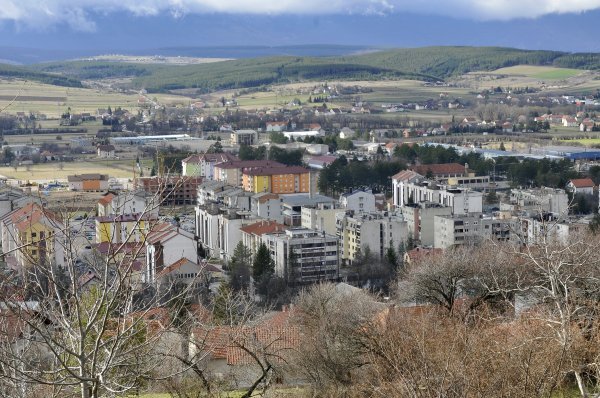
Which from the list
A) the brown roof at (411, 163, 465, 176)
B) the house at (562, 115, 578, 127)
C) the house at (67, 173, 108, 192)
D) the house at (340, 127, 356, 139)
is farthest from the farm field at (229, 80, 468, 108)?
the house at (67, 173, 108, 192)

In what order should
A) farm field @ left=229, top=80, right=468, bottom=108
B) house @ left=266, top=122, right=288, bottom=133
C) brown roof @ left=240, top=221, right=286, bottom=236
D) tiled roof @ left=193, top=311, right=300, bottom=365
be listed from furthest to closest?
farm field @ left=229, top=80, right=468, bottom=108, house @ left=266, top=122, right=288, bottom=133, brown roof @ left=240, top=221, right=286, bottom=236, tiled roof @ left=193, top=311, right=300, bottom=365

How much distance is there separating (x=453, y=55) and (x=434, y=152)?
4242cm

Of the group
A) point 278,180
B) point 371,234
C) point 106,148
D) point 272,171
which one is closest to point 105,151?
point 106,148

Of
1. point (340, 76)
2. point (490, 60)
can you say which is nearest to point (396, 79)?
point (340, 76)

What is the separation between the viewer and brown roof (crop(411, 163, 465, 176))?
22439 millimetres

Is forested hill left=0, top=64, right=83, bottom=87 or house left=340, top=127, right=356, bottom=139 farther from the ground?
forested hill left=0, top=64, right=83, bottom=87

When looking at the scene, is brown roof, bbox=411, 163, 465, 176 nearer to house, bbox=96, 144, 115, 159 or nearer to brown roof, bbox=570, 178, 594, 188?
brown roof, bbox=570, 178, 594, 188

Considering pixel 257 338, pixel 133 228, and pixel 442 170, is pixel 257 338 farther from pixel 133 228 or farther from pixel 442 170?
pixel 442 170

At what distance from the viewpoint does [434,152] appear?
2452 centimetres

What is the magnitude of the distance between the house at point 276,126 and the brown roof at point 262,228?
20553 mm

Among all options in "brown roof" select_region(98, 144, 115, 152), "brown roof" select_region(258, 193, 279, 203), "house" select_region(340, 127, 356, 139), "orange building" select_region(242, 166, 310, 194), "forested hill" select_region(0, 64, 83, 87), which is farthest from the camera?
"forested hill" select_region(0, 64, 83, 87)

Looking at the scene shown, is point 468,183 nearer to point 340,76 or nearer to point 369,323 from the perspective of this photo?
point 369,323

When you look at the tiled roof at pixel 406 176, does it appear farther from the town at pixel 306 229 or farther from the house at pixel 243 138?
the house at pixel 243 138

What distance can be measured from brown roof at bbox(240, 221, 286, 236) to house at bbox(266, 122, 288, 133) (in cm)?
2055
